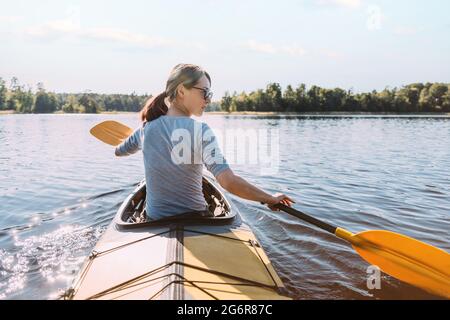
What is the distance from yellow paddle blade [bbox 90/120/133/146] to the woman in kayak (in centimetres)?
302

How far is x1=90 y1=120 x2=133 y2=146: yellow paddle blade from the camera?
6473 mm

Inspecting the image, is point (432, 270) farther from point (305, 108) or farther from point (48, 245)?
point (305, 108)

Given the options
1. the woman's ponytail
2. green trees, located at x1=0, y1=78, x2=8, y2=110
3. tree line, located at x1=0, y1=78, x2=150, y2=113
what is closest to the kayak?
the woman's ponytail

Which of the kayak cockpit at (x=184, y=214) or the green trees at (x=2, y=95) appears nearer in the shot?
the kayak cockpit at (x=184, y=214)

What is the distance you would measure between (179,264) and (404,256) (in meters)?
2.59

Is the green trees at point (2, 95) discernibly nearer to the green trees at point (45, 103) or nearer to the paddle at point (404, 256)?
the green trees at point (45, 103)

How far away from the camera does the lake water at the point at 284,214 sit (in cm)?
468

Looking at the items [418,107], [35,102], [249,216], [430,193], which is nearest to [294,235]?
[249,216]

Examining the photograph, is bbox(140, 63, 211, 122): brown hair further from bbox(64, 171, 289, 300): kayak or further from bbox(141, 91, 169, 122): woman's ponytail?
bbox(64, 171, 289, 300): kayak

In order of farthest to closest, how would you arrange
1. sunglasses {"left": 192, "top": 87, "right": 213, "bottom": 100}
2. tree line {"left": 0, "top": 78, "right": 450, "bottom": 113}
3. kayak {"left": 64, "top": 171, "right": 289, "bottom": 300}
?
tree line {"left": 0, "top": 78, "right": 450, "bottom": 113} → sunglasses {"left": 192, "top": 87, "right": 213, "bottom": 100} → kayak {"left": 64, "top": 171, "right": 289, "bottom": 300}

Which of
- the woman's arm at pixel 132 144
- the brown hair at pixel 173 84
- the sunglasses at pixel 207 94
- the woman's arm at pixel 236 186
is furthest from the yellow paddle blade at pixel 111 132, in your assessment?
the woman's arm at pixel 236 186
